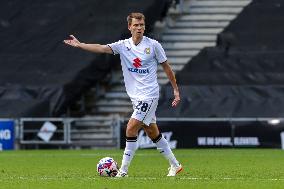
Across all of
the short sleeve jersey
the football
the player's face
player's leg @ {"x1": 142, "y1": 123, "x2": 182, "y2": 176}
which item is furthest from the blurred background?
the player's face

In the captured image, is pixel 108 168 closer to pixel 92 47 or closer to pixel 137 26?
pixel 92 47

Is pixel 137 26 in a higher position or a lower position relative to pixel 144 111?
higher

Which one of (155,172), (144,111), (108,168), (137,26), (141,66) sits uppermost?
(137,26)

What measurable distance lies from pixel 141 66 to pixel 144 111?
2.34ft

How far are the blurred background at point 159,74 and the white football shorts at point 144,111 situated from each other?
12792 millimetres

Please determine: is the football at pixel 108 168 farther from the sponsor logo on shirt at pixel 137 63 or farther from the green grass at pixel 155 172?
the sponsor logo on shirt at pixel 137 63

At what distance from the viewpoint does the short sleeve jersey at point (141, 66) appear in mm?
15430

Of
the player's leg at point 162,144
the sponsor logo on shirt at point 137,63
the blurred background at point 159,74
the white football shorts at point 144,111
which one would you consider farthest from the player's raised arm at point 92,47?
the blurred background at point 159,74

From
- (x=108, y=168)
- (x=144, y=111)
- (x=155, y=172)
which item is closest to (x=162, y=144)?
(x=144, y=111)

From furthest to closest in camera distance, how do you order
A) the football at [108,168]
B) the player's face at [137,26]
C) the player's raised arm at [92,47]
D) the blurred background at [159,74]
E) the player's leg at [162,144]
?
the blurred background at [159,74] → the player's leg at [162,144] → the player's raised arm at [92,47] → the football at [108,168] → the player's face at [137,26]

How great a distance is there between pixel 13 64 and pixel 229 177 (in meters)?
19.1

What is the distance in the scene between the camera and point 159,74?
113 ft

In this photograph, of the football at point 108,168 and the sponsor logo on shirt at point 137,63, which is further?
the sponsor logo on shirt at point 137,63

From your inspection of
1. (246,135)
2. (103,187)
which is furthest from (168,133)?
(103,187)
